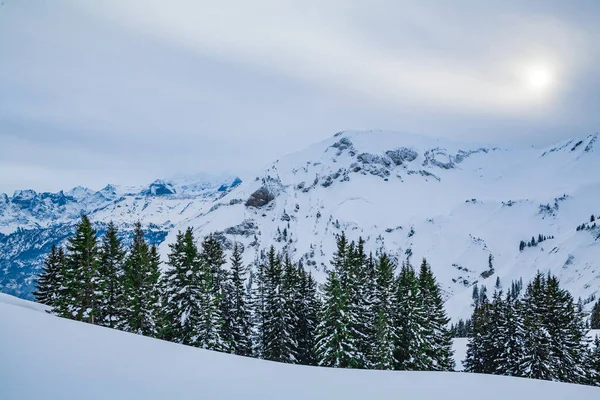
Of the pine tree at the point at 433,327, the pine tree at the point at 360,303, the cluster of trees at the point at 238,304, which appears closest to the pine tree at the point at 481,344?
the pine tree at the point at 433,327

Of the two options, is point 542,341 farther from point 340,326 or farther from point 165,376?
point 165,376

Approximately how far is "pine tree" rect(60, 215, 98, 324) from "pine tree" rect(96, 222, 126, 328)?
4.90 ft

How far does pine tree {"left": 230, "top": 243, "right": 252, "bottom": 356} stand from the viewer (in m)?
35.9

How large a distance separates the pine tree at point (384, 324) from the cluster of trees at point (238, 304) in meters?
0.09

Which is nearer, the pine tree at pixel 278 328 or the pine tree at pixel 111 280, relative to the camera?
the pine tree at pixel 111 280

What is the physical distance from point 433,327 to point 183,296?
2304 centimetres

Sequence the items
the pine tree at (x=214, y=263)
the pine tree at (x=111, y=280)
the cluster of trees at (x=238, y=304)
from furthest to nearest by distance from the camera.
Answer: the pine tree at (x=214, y=263), the pine tree at (x=111, y=280), the cluster of trees at (x=238, y=304)

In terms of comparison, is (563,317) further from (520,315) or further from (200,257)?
(200,257)

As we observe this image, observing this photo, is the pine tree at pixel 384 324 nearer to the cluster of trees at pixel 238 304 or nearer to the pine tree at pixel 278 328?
the cluster of trees at pixel 238 304

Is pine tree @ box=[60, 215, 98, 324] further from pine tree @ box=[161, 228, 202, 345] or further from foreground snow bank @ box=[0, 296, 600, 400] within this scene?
foreground snow bank @ box=[0, 296, 600, 400]

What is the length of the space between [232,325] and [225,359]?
1002 inches

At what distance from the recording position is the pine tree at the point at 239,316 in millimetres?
35938

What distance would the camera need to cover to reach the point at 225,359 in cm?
1159

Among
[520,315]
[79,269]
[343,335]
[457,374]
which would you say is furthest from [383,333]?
[79,269]
